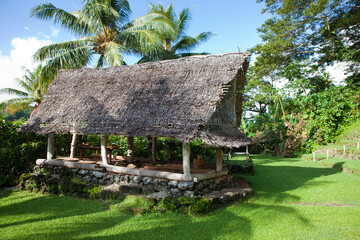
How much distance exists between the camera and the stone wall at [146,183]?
6176mm

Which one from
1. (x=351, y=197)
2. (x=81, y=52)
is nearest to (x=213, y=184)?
(x=351, y=197)

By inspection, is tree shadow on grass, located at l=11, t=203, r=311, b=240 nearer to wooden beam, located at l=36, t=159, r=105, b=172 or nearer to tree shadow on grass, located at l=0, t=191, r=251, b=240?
tree shadow on grass, located at l=0, t=191, r=251, b=240

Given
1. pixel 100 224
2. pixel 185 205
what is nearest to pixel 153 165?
pixel 185 205

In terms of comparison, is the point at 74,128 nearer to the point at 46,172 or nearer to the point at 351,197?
the point at 46,172

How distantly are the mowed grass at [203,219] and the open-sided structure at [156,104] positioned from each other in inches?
56.9

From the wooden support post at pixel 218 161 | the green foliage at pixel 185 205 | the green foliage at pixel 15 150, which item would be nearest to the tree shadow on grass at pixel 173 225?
the green foliage at pixel 185 205

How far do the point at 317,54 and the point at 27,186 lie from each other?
2030cm

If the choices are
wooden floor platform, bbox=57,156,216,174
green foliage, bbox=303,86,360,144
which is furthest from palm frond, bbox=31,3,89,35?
green foliage, bbox=303,86,360,144

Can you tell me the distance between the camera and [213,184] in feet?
22.2

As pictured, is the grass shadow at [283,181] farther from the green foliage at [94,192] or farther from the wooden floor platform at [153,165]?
the green foliage at [94,192]

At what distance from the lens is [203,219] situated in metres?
5.10

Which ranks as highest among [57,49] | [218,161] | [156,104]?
[57,49]

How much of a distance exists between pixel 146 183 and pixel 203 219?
2.25 metres

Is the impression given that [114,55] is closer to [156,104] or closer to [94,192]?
[156,104]
